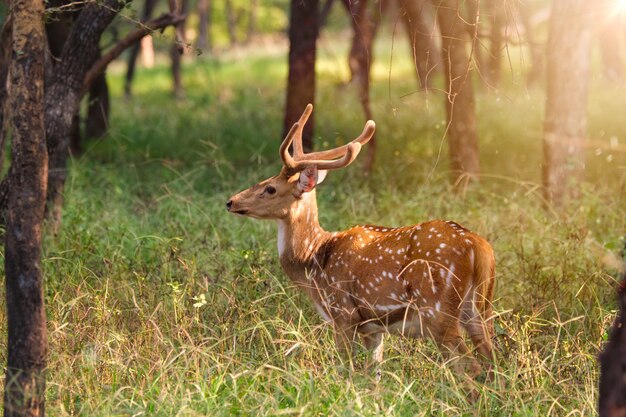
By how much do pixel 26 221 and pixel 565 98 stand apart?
6.17 meters

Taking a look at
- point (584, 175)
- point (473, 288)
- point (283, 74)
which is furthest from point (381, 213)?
point (283, 74)

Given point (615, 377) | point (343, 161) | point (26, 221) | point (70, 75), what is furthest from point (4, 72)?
point (615, 377)

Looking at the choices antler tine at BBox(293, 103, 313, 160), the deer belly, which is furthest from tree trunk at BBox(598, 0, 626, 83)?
the deer belly

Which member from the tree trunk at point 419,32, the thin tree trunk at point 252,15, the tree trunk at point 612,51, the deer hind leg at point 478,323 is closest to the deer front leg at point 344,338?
the deer hind leg at point 478,323

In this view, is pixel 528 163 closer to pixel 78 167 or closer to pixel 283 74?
pixel 78 167

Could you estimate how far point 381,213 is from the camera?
29.5 feet

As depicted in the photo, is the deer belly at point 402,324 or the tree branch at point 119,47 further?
the tree branch at point 119,47

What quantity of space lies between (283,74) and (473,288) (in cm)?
2075

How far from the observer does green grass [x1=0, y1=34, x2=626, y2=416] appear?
5.00m

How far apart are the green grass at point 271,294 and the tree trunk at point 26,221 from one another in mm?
245

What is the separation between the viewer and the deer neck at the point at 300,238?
20.9 feet

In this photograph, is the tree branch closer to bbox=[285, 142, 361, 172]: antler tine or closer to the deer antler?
the deer antler

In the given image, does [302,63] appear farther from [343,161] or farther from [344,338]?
[344,338]

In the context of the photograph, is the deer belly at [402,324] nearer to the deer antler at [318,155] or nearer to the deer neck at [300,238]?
the deer neck at [300,238]
